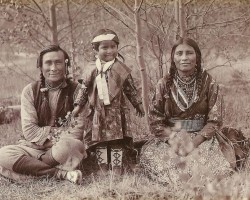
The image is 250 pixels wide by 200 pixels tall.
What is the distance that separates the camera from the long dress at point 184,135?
9.12 feet

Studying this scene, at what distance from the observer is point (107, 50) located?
2887mm

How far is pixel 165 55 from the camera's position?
3.66m

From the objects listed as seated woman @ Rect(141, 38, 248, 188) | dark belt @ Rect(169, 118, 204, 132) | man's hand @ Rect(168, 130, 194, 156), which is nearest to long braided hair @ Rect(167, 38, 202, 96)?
seated woman @ Rect(141, 38, 248, 188)

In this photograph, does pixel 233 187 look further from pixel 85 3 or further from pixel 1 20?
pixel 1 20

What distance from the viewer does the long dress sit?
9.12 feet

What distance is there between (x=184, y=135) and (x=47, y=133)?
2.84 ft

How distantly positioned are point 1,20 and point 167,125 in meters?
1.63

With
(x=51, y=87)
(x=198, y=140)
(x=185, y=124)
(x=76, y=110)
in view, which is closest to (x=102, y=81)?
(x=76, y=110)

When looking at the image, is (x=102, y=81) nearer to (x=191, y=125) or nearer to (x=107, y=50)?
(x=107, y=50)

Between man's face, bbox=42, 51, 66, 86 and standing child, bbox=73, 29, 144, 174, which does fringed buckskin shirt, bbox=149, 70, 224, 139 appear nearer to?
standing child, bbox=73, 29, 144, 174

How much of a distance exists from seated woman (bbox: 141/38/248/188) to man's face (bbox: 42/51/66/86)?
24.8 inches

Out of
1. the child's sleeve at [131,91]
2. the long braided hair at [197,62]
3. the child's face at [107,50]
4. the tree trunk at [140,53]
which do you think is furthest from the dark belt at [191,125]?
the child's face at [107,50]

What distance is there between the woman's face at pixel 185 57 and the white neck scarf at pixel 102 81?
40cm

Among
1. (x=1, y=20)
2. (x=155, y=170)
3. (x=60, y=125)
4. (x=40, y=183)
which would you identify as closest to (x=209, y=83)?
(x=155, y=170)
